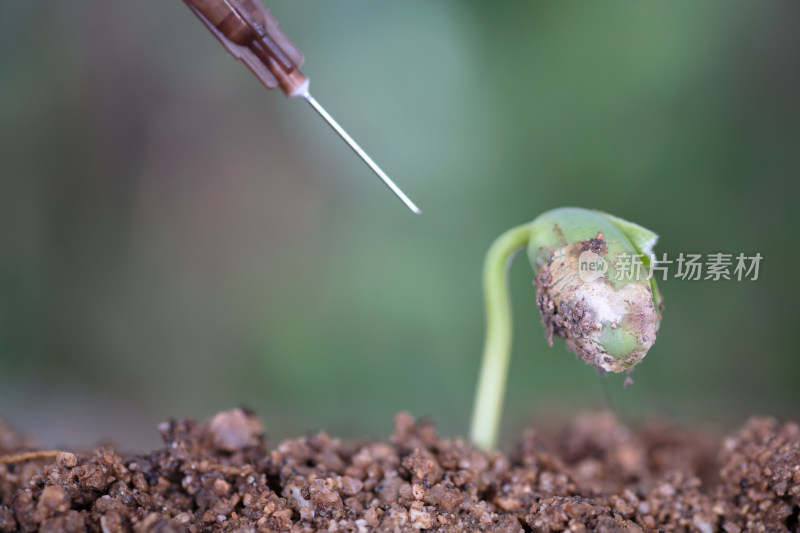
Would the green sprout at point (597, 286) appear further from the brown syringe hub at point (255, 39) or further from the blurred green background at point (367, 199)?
the blurred green background at point (367, 199)

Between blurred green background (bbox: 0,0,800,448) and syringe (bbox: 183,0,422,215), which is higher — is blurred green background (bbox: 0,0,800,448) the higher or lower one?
the higher one

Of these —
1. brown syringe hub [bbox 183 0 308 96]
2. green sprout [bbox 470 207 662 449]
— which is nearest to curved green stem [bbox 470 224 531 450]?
green sprout [bbox 470 207 662 449]

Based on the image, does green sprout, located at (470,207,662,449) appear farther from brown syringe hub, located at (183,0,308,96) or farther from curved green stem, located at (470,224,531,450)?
brown syringe hub, located at (183,0,308,96)

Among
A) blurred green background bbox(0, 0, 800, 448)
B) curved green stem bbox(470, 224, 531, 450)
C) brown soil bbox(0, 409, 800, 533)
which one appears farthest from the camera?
blurred green background bbox(0, 0, 800, 448)

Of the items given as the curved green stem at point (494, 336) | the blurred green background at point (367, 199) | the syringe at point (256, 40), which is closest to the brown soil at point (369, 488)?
the curved green stem at point (494, 336)

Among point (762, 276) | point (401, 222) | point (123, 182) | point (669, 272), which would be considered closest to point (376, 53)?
point (401, 222)

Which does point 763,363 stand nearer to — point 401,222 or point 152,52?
point 401,222
